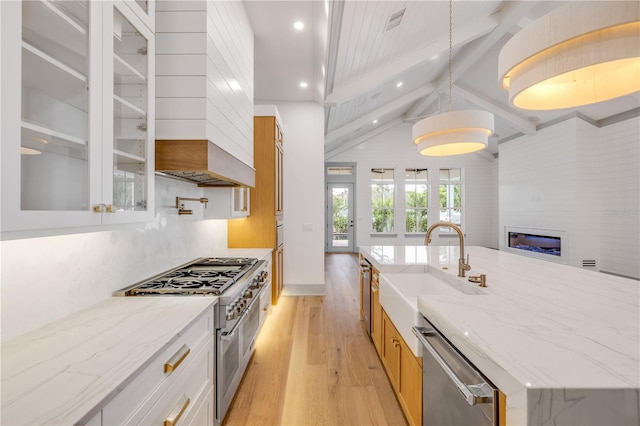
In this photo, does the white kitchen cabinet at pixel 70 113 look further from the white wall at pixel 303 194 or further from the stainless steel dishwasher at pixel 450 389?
the white wall at pixel 303 194

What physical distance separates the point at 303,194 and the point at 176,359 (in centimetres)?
335

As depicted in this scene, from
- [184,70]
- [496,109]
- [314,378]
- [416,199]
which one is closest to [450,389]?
[314,378]

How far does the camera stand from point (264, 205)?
3.57m

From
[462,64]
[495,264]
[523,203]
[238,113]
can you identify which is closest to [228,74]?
[238,113]

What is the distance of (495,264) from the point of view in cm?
207

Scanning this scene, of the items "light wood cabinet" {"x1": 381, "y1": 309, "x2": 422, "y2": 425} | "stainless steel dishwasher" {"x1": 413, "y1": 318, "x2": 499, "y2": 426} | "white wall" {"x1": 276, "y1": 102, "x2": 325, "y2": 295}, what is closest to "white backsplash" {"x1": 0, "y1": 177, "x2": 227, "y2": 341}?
"stainless steel dishwasher" {"x1": 413, "y1": 318, "x2": 499, "y2": 426}

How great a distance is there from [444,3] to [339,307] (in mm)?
3979

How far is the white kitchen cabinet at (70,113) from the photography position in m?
0.75

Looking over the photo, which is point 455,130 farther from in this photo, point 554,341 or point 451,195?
point 451,195

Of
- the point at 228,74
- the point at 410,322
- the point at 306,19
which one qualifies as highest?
the point at 306,19

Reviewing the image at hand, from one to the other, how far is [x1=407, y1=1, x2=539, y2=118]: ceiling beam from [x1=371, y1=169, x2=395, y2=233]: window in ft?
9.55

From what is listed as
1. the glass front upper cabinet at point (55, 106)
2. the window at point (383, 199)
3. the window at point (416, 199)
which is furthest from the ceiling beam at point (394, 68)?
the window at point (416, 199)

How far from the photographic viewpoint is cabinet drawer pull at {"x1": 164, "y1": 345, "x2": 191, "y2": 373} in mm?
1034

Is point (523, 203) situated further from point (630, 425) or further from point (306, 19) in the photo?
Result: point (630, 425)
